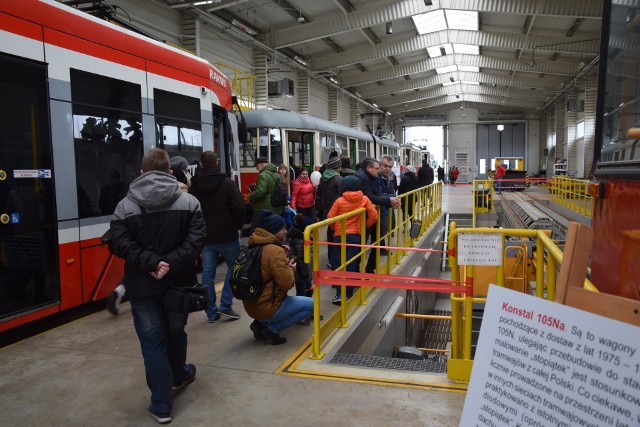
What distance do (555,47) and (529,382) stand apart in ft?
76.3

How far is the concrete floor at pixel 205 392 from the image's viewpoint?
346cm

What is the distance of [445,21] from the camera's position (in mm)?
21531

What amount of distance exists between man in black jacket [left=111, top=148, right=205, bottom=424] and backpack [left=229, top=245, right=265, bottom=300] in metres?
0.90

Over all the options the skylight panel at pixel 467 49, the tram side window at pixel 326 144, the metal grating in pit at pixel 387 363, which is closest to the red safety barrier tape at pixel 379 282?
the metal grating in pit at pixel 387 363

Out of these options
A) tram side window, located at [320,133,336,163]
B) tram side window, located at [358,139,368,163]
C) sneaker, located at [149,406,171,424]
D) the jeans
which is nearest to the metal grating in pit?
sneaker, located at [149,406,171,424]

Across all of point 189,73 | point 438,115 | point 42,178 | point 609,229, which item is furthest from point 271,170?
point 438,115

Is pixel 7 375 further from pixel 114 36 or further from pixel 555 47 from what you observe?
pixel 555 47

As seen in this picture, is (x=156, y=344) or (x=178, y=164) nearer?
(x=156, y=344)

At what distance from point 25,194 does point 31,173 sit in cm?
21

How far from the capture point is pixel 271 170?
279 inches

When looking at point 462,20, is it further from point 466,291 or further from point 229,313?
point 466,291

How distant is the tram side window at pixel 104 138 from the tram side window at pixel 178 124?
0.41 metres

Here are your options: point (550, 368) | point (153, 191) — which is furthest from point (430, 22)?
point (550, 368)

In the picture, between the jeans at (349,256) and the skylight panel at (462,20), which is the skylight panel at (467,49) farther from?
the jeans at (349,256)
